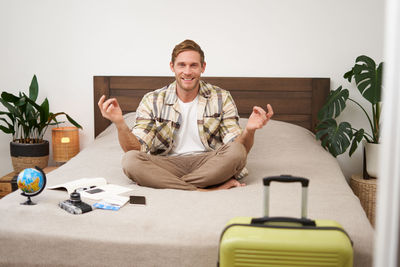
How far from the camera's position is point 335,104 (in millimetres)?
2900

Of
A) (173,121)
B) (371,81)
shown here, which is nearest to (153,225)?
(173,121)

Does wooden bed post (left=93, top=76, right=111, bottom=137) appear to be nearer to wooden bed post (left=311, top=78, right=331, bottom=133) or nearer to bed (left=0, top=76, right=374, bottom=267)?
bed (left=0, top=76, right=374, bottom=267)

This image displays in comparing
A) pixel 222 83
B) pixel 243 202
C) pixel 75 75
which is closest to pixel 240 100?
pixel 222 83

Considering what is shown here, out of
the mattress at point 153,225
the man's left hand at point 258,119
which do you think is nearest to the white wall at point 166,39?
the man's left hand at point 258,119

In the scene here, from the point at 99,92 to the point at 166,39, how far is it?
620mm

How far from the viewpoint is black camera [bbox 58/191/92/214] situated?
1.67 m

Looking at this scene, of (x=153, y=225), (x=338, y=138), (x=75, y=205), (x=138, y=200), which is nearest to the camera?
(x=153, y=225)

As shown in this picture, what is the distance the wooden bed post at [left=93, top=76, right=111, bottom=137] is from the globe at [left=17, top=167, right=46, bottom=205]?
1549 mm

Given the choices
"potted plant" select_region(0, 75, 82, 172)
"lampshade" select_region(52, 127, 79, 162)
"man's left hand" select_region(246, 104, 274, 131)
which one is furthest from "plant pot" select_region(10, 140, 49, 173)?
"man's left hand" select_region(246, 104, 274, 131)

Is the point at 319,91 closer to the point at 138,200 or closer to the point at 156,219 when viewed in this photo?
the point at 138,200

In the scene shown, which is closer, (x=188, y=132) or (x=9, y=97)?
(x=188, y=132)

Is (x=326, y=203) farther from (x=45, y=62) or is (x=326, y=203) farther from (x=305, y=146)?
(x=45, y=62)

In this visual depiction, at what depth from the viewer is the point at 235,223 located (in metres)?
1.32

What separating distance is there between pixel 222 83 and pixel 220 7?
20.9 inches
